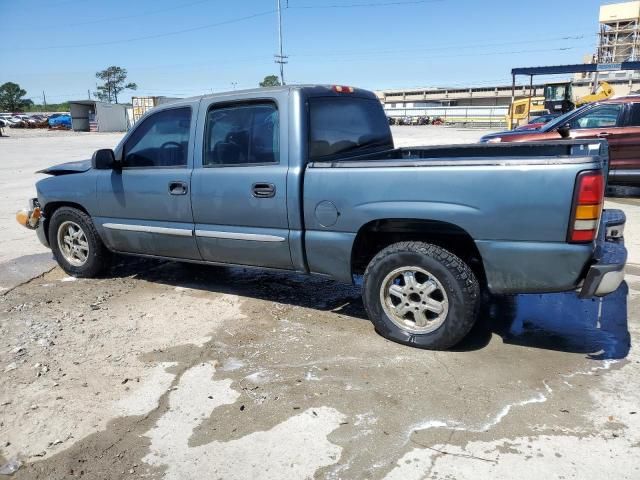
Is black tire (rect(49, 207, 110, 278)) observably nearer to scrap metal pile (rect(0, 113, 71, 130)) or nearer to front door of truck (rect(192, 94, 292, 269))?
front door of truck (rect(192, 94, 292, 269))

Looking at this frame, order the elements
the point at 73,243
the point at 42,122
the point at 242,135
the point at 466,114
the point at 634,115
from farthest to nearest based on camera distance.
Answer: the point at 42,122, the point at 466,114, the point at 634,115, the point at 73,243, the point at 242,135

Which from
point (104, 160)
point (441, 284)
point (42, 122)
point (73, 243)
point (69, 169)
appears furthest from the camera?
point (42, 122)

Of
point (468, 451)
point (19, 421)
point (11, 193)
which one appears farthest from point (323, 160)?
point (11, 193)

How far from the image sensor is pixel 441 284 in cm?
361

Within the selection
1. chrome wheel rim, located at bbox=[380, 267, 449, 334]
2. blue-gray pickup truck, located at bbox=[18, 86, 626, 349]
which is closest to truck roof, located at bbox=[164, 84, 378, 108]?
blue-gray pickup truck, located at bbox=[18, 86, 626, 349]

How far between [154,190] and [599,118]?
867cm

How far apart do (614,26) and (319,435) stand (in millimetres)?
131260

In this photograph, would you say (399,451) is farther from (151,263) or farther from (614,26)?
(614,26)

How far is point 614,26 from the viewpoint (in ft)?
360

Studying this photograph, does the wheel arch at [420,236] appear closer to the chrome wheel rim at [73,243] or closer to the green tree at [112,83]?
the chrome wheel rim at [73,243]

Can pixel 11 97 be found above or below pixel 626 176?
above

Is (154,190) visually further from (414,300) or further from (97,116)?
(97,116)

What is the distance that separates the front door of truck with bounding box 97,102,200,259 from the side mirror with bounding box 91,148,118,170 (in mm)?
101

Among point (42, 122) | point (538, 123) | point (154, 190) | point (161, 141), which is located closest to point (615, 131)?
point (538, 123)
